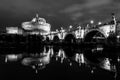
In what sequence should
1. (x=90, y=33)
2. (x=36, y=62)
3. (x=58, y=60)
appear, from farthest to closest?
1. (x=90, y=33)
2. (x=58, y=60)
3. (x=36, y=62)

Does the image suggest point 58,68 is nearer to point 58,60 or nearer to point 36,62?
point 36,62

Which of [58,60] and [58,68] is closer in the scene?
[58,68]

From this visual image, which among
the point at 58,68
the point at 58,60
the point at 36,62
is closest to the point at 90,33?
the point at 58,60

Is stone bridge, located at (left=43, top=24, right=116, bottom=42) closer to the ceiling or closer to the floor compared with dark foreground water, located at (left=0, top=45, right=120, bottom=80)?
closer to the ceiling

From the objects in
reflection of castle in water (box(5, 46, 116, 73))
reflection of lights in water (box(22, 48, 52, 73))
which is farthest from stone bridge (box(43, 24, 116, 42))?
reflection of lights in water (box(22, 48, 52, 73))

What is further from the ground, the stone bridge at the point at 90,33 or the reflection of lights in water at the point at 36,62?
the stone bridge at the point at 90,33

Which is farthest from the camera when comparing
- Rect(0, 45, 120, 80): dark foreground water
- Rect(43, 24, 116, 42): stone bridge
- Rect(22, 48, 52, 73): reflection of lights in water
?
Rect(43, 24, 116, 42): stone bridge

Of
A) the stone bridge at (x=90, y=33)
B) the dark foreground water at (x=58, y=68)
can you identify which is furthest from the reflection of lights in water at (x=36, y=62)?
the stone bridge at (x=90, y=33)

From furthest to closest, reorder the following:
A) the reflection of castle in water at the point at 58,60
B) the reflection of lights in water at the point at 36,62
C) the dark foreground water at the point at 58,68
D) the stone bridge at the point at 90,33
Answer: the stone bridge at the point at 90,33
the reflection of castle in water at the point at 58,60
the reflection of lights in water at the point at 36,62
the dark foreground water at the point at 58,68

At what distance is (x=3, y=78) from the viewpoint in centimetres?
1592

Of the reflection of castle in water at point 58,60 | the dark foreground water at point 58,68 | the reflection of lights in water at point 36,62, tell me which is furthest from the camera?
the reflection of castle in water at point 58,60

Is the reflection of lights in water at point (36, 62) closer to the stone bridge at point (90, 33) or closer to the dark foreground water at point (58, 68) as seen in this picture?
the dark foreground water at point (58, 68)

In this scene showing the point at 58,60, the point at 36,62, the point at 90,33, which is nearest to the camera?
the point at 36,62

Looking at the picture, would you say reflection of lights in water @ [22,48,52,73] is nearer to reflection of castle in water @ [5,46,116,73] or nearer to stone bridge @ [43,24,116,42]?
reflection of castle in water @ [5,46,116,73]
